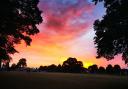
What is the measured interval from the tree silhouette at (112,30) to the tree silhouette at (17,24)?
25.1ft

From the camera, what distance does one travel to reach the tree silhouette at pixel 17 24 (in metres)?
34.6

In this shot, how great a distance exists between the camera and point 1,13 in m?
31.6

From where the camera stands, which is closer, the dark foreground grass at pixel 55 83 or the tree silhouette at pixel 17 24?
the dark foreground grass at pixel 55 83

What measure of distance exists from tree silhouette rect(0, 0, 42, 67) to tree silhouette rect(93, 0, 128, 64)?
766cm

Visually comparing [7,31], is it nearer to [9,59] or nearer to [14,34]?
[14,34]

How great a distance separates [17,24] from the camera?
36.5 metres

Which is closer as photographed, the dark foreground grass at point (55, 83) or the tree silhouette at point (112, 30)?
the dark foreground grass at point (55, 83)

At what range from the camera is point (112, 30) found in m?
35.2

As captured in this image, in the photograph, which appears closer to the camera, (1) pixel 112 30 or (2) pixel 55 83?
(2) pixel 55 83

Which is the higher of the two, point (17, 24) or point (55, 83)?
point (17, 24)

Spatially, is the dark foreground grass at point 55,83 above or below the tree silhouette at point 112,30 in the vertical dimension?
below

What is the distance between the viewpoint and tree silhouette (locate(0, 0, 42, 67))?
34.6 metres

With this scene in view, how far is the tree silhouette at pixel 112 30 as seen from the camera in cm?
3416

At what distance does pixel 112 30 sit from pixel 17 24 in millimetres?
10990
